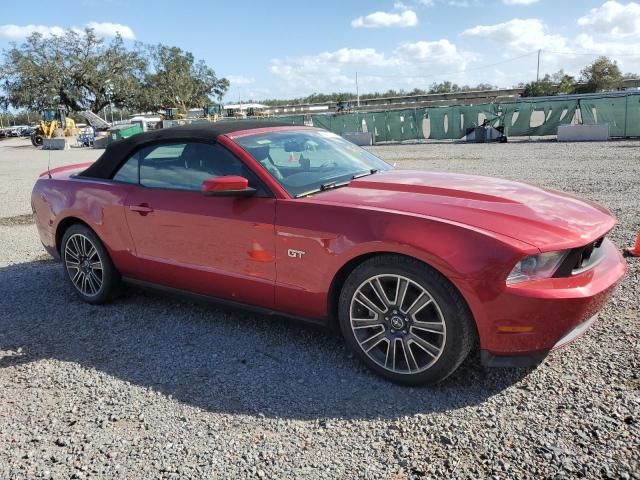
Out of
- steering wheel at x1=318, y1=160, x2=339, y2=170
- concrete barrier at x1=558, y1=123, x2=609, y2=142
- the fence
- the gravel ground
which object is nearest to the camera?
the gravel ground

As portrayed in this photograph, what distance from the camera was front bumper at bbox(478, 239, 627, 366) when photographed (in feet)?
8.64

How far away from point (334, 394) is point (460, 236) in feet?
3.88

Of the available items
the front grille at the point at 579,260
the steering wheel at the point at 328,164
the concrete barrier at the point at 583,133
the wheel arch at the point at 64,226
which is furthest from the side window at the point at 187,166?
the concrete barrier at the point at 583,133

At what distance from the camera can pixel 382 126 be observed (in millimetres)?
28984

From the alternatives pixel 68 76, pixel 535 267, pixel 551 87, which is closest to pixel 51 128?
pixel 68 76

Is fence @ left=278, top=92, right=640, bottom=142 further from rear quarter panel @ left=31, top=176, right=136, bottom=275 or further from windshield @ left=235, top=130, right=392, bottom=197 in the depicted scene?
rear quarter panel @ left=31, top=176, right=136, bottom=275

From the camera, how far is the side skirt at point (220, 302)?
134 inches

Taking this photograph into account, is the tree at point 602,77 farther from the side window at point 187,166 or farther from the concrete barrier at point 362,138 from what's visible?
the side window at point 187,166

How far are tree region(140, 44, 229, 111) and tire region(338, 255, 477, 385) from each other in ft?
240

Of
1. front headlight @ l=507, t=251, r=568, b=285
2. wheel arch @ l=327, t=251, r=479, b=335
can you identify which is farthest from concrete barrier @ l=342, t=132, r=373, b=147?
front headlight @ l=507, t=251, r=568, b=285

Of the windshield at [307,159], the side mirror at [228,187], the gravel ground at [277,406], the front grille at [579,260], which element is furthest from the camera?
the windshield at [307,159]

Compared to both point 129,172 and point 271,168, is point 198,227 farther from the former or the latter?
point 129,172

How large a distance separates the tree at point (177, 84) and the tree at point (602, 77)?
5674cm

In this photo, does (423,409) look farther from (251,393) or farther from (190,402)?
(190,402)
